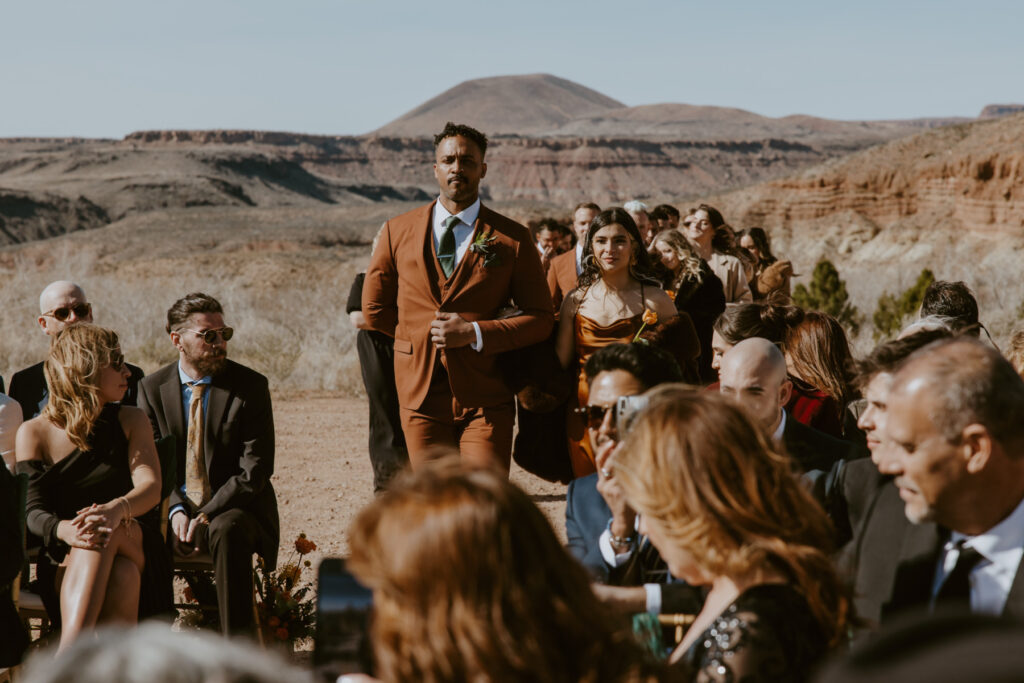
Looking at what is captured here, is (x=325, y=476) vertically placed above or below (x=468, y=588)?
below

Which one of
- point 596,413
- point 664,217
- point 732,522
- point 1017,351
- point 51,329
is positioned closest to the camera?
point 732,522

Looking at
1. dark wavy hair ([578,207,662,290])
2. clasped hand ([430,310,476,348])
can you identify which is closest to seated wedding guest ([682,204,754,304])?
dark wavy hair ([578,207,662,290])

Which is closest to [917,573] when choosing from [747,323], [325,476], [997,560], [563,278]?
[997,560]

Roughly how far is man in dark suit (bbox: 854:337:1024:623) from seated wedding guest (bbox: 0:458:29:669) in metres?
2.85

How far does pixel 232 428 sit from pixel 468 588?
311 centimetres

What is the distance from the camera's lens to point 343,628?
2.00m

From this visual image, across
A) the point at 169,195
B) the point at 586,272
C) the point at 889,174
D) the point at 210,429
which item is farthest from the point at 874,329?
the point at 169,195

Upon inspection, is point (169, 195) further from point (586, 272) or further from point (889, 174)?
point (586, 272)

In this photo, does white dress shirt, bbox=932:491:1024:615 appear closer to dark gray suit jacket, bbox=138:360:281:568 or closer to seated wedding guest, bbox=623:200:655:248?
dark gray suit jacket, bbox=138:360:281:568

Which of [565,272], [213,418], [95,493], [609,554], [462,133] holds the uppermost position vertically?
[462,133]

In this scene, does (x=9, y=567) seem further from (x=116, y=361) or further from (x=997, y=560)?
(x=997, y=560)

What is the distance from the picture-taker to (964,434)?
223 centimetres

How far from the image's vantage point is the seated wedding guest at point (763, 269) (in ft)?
26.8

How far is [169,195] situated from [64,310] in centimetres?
7347
